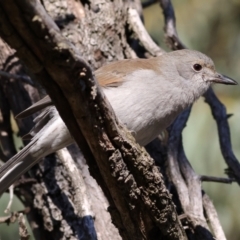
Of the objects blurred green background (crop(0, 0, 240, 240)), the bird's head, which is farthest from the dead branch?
blurred green background (crop(0, 0, 240, 240))

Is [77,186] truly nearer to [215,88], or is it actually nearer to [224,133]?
[224,133]

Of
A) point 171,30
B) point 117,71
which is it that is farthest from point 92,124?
point 171,30

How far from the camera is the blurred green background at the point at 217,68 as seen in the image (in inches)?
205

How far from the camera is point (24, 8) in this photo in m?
1.92

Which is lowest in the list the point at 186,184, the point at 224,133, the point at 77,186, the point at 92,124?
the point at 186,184

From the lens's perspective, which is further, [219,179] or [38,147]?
[219,179]

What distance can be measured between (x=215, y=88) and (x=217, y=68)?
7.8 inches

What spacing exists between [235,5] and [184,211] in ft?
9.42

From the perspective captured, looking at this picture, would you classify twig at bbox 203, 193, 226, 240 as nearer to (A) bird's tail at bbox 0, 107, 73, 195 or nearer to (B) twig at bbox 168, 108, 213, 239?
(B) twig at bbox 168, 108, 213, 239

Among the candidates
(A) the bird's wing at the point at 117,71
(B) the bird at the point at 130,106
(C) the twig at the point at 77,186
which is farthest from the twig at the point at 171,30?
(C) the twig at the point at 77,186

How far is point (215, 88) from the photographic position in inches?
227

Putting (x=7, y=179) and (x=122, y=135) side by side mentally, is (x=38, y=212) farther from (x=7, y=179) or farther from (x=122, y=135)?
(x=122, y=135)

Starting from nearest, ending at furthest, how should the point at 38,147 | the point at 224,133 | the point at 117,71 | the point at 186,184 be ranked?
the point at 38,147 → the point at 117,71 → the point at 186,184 → the point at 224,133

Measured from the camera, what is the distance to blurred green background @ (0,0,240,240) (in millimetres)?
5164
